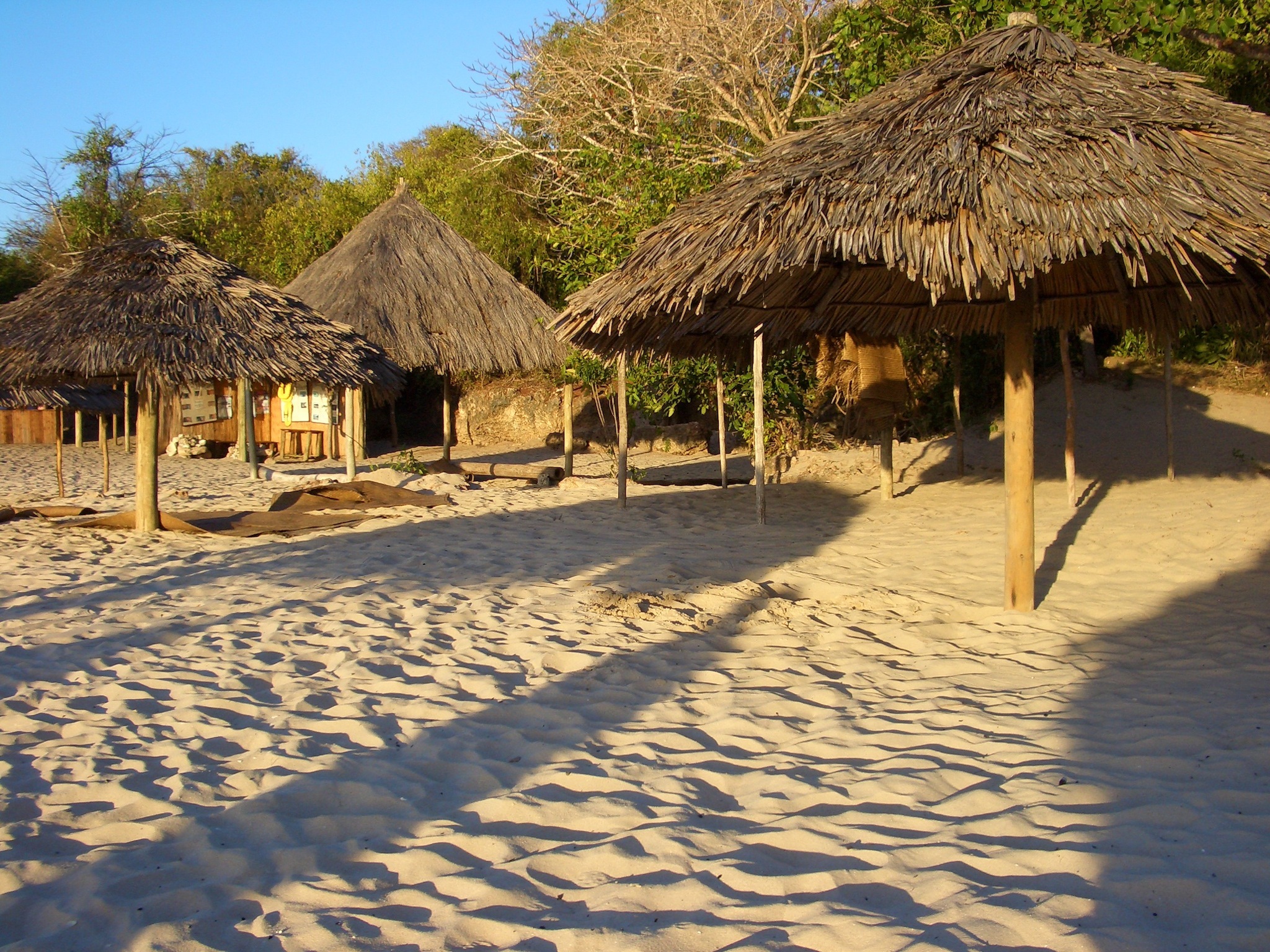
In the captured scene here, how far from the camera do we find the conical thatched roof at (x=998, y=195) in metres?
4.20

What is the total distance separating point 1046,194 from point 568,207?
8.21 m

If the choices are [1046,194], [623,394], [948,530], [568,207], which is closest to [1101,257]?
[1046,194]

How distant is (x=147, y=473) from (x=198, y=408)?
11.9m

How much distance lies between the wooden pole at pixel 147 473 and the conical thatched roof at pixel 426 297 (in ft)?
14.8

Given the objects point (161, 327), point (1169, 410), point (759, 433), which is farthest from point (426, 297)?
point (1169, 410)

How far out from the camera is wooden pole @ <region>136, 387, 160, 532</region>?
26.0 feet

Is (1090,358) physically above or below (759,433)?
above

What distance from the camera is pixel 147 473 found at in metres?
7.93

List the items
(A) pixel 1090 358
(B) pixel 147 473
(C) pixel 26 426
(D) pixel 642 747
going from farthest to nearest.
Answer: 1. (C) pixel 26 426
2. (A) pixel 1090 358
3. (B) pixel 147 473
4. (D) pixel 642 747

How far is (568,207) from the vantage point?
38.5ft

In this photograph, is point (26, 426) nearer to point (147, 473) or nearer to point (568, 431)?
point (568, 431)

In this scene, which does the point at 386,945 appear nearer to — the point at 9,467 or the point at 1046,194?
the point at 1046,194

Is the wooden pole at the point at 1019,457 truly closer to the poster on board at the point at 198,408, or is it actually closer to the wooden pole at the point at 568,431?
the wooden pole at the point at 568,431

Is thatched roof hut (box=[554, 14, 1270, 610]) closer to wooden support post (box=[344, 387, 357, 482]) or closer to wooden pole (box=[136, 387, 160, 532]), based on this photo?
wooden pole (box=[136, 387, 160, 532])
